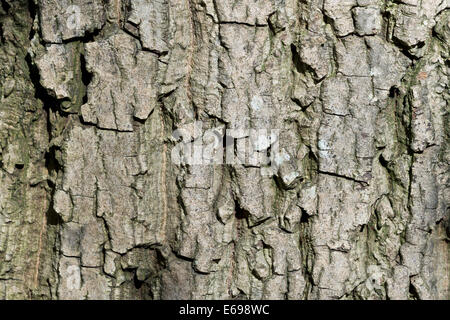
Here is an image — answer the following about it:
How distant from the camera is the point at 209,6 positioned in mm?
1741

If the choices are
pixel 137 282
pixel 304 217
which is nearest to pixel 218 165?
pixel 304 217

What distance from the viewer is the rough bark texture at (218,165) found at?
69.2 inches

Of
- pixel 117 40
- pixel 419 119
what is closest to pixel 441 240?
pixel 419 119

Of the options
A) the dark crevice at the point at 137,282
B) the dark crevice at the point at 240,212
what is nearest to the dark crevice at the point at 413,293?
the dark crevice at the point at 240,212

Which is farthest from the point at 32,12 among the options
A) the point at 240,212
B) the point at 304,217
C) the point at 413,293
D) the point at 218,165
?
the point at 413,293

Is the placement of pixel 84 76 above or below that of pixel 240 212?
above

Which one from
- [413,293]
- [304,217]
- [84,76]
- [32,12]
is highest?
[32,12]

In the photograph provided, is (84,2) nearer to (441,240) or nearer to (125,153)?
(125,153)

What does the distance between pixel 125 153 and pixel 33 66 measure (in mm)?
407

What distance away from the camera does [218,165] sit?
1.82 m

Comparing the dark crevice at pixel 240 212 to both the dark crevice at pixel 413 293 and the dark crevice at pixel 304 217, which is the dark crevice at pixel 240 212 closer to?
the dark crevice at pixel 304 217

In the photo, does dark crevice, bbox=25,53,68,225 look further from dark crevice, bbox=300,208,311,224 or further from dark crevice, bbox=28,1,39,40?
dark crevice, bbox=300,208,311,224

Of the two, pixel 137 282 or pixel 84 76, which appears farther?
pixel 137 282

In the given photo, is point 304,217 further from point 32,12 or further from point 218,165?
point 32,12
